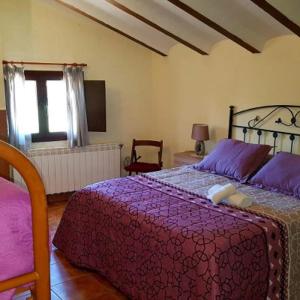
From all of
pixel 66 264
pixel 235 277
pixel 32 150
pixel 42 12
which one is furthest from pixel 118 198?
pixel 42 12

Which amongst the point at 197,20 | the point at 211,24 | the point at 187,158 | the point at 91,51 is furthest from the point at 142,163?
the point at 211,24

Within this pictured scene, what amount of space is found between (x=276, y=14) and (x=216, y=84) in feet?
4.94

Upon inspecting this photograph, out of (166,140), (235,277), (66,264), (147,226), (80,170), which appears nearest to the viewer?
(235,277)

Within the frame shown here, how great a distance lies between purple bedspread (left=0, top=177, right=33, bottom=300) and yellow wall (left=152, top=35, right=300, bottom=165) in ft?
10.1

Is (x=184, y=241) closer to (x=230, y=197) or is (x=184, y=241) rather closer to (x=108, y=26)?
(x=230, y=197)

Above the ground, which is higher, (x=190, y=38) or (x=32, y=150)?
(x=190, y=38)

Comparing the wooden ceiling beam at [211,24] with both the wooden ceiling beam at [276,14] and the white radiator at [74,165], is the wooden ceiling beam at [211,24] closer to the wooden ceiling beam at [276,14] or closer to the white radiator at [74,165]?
the wooden ceiling beam at [276,14]

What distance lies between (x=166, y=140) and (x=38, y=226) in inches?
170

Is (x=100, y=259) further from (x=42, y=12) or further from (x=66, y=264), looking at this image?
(x=42, y=12)

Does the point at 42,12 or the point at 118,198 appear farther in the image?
the point at 42,12

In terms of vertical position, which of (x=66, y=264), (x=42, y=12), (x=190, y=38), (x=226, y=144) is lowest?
(x=66, y=264)

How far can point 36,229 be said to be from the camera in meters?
1.01

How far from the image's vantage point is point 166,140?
5281 millimetres

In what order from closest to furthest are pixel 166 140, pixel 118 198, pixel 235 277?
pixel 235 277, pixel 118 198, pixel 166 140
